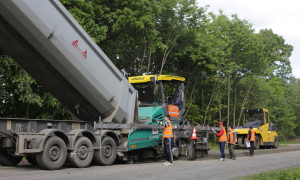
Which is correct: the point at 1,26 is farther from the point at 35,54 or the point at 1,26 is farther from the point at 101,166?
the point at 101,166

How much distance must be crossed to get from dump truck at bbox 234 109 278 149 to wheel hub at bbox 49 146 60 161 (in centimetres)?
1615

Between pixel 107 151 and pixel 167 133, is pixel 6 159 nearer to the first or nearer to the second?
pixel 107 151

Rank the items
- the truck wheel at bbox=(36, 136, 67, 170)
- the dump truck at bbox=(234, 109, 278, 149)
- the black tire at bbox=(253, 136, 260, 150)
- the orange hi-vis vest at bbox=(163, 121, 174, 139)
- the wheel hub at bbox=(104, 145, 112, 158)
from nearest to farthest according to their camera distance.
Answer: the truck wheel at bbox=(36, 136, 67, 170) → the wheel hub at bbox=(104, 145, 112, 158) → the orange hi-vis vest at bbox=(163, 121, 174, 139) → the black tire at bbox=(253, 136, 260, 150) → the dump truck at bbox=(234, 109, 278, 149)

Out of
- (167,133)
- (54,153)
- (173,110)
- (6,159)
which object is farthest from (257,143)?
(6,159)

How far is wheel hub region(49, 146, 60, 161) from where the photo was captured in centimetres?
780

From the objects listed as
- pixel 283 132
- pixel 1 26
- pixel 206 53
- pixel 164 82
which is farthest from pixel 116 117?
pixel 283 132

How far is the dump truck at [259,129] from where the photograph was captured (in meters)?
21.9

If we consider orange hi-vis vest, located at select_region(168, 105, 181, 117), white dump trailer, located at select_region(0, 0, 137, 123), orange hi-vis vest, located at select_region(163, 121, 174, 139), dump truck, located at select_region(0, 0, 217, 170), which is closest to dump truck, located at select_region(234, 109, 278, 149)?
orange hi-vis vest, located at select_region(168, 105, 181, 117)

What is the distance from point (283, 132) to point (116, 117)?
35.9 m

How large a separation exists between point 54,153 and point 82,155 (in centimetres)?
99

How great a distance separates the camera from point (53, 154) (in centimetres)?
786

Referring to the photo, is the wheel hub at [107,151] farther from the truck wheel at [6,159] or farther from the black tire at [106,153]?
the truck wheel at [6,159]

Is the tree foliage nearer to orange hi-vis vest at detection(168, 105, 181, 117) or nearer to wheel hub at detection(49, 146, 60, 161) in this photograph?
orange hi-vis vest at detection(168, 105, 181, 117)

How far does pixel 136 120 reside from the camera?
34.5 feet
